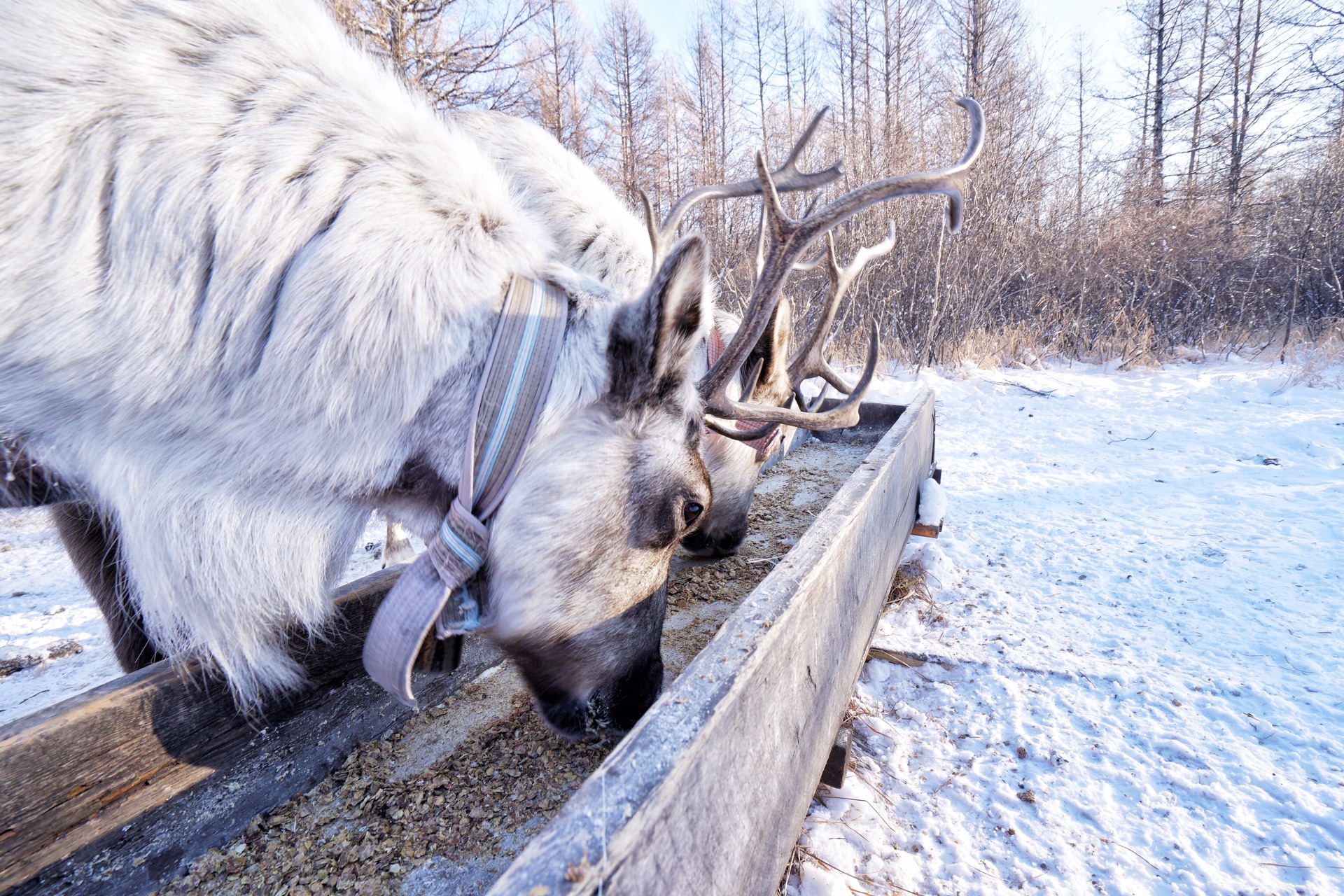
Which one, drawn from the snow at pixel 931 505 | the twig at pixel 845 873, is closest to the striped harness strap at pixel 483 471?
the twig at pixel 845 873

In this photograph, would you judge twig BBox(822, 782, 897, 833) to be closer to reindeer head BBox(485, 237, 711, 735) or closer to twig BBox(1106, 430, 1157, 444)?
reindeer head BBox(485, 237, 711, 735)

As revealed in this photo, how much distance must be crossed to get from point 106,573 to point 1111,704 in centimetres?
360

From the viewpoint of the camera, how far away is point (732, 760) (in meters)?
1.13

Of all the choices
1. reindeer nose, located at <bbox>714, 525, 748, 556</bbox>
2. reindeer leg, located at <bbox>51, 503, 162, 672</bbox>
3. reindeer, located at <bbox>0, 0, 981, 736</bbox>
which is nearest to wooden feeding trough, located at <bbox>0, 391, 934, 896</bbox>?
reindeer, located at <bbox>0, 0, 981, 736</bbox>

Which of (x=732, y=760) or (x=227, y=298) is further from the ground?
(x=227, y=298)

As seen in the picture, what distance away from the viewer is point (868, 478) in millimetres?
2590

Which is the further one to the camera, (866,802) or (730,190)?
(730,190)

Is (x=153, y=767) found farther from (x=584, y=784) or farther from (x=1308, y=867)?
(x=1308, y=867)

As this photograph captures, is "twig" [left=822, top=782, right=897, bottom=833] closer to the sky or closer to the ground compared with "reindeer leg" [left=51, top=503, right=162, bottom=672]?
closer to the ground

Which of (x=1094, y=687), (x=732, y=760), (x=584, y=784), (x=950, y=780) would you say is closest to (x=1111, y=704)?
(x=1094, y=687)

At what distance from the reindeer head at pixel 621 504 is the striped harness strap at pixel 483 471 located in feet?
0.18

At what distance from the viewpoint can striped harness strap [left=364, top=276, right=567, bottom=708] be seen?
1.55 m

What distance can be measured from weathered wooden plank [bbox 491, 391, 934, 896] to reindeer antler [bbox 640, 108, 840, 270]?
1.63m

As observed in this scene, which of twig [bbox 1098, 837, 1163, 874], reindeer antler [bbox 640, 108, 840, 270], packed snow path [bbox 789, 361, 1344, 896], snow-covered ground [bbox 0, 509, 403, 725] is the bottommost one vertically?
twig [bbox 1098, 837, 1163, 874]
